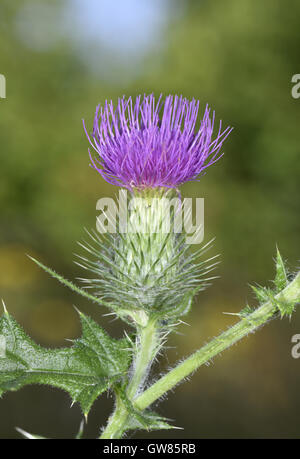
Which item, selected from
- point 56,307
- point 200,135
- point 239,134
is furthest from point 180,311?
point 239,134

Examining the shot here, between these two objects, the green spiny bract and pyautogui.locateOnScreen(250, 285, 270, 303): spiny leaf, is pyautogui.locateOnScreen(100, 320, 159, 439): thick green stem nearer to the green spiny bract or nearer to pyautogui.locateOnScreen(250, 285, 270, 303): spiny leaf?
the green spiny bract

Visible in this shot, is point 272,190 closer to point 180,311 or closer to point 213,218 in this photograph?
point 213,218

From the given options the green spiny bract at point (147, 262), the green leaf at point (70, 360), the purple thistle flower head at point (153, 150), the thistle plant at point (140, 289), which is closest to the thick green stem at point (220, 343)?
the thistle plant at point (140, 289)

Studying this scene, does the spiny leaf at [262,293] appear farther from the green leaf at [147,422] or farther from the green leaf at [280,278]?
the green leaf at [147,422]

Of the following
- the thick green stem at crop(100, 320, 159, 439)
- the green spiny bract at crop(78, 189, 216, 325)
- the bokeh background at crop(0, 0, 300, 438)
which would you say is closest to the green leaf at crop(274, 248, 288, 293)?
the green spiny bract at crop(78, 189, 216, 325)

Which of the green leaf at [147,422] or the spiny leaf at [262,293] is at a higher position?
the spiny leaf at [262,293]

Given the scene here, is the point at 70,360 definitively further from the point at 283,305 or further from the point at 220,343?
the point at 283,305

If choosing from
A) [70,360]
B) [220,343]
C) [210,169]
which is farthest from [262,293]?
[210,169]
